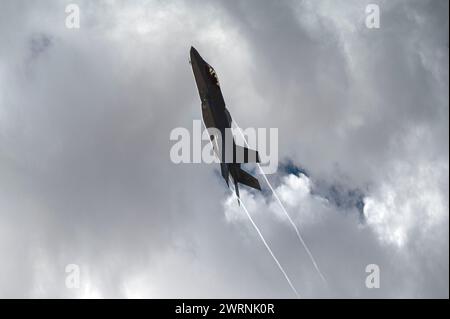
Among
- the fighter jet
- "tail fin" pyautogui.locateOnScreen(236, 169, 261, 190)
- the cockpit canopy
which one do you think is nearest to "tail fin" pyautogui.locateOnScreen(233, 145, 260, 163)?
the fighter jet

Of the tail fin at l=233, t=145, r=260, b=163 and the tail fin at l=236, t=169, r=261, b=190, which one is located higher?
the tail fin at l=233, t=145, r=260, b=163

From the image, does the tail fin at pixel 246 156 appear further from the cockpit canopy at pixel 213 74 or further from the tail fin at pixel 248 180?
the cockpit canopy at pixel 213 74

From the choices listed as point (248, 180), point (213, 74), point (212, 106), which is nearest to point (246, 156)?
point (248, 180)

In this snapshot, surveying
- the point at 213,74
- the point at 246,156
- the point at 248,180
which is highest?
the point at 213,74

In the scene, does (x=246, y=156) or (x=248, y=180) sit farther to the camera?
(x=248, y=180)

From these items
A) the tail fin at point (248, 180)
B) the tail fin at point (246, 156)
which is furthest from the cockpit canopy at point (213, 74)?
the tail fin at point (248, 180)

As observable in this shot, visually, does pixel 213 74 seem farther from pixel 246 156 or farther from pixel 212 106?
pixel 246 156

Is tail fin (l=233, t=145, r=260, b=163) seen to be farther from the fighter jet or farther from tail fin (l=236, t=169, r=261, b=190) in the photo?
tail fin (l=236, t=169, r=261, b=190)
